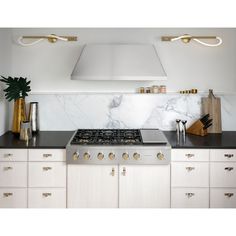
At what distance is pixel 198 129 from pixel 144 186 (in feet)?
2.84

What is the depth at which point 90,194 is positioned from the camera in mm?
2670

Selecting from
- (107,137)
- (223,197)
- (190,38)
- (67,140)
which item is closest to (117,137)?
(107,137)

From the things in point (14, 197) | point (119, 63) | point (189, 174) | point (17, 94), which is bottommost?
point (14, 197)

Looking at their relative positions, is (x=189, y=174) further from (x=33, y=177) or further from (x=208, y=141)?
(x=33, y=177)

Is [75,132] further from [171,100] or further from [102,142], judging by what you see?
[171,100]

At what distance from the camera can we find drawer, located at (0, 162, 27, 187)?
265 centimetres

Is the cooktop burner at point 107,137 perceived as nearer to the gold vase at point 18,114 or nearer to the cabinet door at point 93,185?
the cabinet door at point 93,185

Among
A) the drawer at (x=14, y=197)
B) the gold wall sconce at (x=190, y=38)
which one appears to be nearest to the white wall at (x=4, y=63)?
the drawer at (x=14, y=197)

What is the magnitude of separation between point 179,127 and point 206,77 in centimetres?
61

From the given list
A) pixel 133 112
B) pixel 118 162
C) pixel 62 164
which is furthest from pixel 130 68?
pixel 62 164

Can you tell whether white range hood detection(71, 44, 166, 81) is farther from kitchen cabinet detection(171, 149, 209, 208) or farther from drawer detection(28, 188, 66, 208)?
drawer detection(28, 188, 66, 208)

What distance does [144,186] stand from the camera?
105 inches

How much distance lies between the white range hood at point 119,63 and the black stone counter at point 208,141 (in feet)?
1.87

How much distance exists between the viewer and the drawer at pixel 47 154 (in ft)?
8.67
